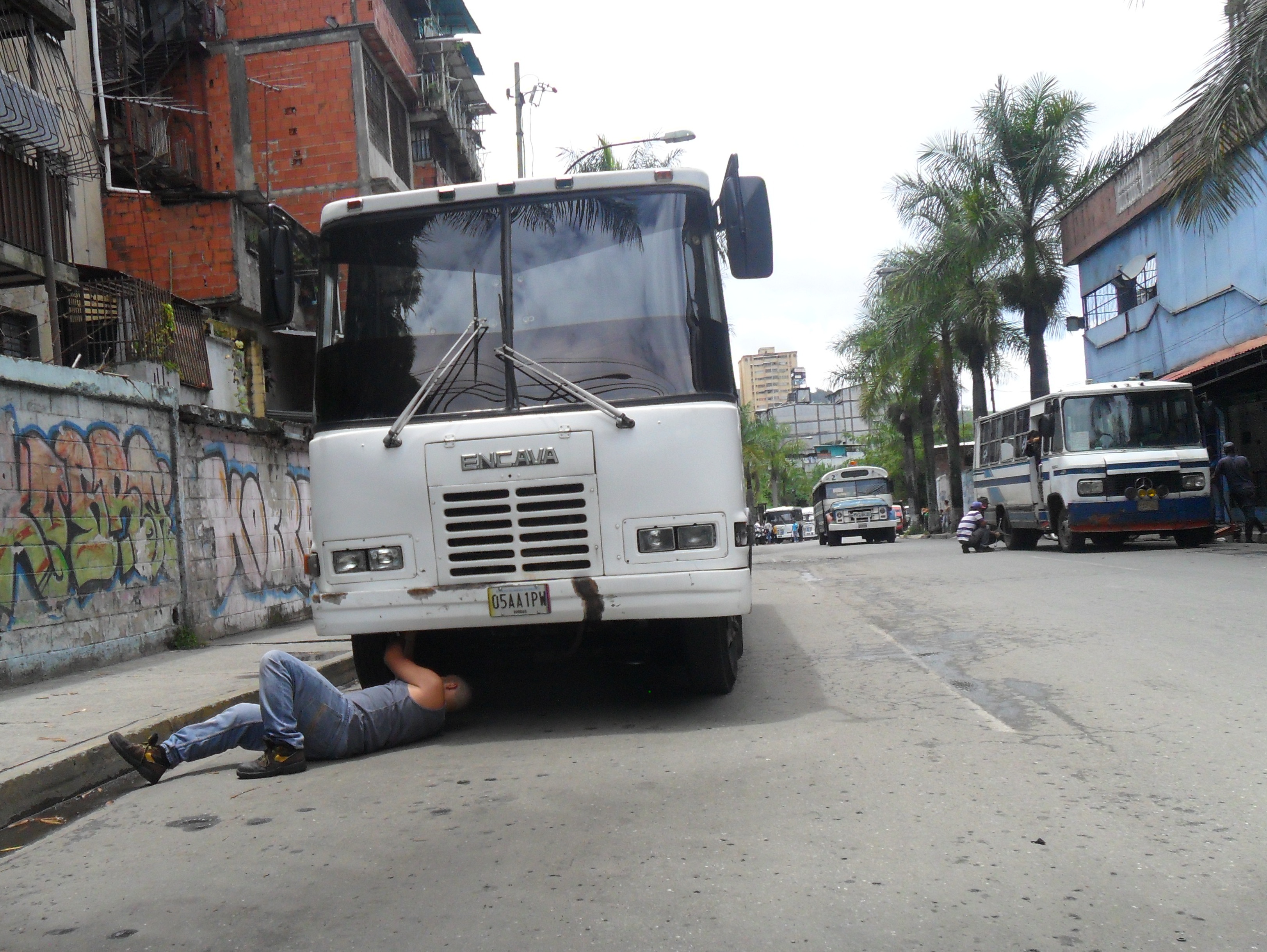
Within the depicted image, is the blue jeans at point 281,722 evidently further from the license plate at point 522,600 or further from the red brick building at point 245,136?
the red brick building at point 245,136

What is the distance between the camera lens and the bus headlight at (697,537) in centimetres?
610

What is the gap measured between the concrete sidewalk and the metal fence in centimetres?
591

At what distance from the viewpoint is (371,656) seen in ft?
22.5

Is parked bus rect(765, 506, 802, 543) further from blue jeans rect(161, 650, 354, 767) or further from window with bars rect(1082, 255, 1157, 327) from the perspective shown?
blue jeans rect(161, 650, 354, 767)

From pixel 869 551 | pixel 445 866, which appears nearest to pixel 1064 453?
pixel 869 551

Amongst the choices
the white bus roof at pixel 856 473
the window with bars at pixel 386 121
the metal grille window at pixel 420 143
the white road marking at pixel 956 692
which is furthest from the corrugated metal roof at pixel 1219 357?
the metal grille window at pixel 420 143

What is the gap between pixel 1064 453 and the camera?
19359 millimetres

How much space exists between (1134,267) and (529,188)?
984 inches

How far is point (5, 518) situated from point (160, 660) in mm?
2116

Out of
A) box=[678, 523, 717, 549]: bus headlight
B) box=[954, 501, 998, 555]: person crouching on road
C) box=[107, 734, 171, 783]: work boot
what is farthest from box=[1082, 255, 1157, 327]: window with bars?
box=[107, 734, 171, 783]: work boot

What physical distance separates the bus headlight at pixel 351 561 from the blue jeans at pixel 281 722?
732 mm

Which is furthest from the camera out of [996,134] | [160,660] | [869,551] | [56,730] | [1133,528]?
[996,134]

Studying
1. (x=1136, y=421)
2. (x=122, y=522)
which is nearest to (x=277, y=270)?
(x=122, y=522)

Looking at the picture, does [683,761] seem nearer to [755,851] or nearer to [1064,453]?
[755,851]
